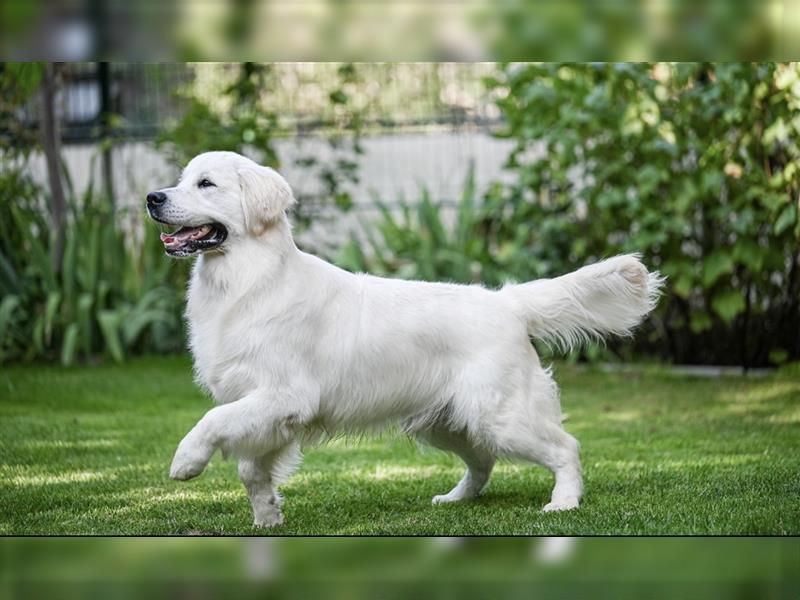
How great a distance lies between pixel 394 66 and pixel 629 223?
8.80ft

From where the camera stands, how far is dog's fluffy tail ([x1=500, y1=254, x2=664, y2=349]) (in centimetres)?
449

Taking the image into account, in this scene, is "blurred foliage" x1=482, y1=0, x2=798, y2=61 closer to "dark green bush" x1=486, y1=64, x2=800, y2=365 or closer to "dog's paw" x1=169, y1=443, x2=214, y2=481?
"dog's paw" x1=169, y1=443, x2=214, y2=481

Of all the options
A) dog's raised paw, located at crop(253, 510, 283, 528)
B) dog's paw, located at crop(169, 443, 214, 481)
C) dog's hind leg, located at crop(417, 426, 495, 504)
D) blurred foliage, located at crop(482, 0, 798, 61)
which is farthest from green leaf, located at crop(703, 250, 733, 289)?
dog's paw, located at crop(169, 443, 214, 481)

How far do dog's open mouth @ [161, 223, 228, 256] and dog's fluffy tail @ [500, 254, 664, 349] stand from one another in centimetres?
111

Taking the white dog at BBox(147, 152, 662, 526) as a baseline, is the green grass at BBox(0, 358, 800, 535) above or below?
below

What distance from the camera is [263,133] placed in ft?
28.3

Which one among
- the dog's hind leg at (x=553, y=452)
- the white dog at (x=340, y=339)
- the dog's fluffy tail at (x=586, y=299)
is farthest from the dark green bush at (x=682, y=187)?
the dog's hind leg at (x=553, y=452)

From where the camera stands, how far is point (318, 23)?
2957 mm

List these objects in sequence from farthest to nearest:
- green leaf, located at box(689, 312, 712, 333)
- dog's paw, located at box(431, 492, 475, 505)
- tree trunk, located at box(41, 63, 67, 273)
A: tree trunk, located at box(41, 63, 67, 273) < green leaf, located at box(689, 312, 712, 333) < dog's paw, located at box(431, 492, 475, 505)

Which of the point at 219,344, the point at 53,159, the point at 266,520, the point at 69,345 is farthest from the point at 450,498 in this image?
the point at 53,159

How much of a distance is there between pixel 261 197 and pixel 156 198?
35 cm

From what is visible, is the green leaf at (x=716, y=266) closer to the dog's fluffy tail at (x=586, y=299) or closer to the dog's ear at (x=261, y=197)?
the dog's fluffy tail at (x=586, y=299)

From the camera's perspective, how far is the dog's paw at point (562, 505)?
4305 mm

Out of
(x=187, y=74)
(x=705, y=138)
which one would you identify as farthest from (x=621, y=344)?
(x=187, y=74)
